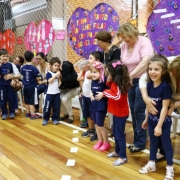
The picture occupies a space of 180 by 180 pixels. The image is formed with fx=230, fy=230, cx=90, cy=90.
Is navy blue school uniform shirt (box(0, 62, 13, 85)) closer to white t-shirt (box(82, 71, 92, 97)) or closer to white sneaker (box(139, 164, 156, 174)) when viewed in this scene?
white t-shirt (box(82, 71, 92, 97))

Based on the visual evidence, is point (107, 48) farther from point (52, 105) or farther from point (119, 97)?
point (52, 105)

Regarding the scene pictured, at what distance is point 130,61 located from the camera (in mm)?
2154

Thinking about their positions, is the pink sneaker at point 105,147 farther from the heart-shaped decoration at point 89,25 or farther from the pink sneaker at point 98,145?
the heart-shaped decoration at point 89,25

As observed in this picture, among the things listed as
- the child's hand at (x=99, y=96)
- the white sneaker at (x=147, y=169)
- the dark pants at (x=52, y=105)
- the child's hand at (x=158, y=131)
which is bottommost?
the white sneaker at (x=147, y=169)

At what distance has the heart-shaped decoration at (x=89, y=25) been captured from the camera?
2.89 meters

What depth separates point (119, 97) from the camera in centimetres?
193

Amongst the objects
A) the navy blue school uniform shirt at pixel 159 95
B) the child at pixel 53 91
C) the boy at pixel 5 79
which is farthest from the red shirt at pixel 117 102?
the boy at pixel 5 79

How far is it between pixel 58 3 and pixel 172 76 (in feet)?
12.9

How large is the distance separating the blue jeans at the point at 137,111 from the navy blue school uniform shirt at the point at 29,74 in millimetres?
1719

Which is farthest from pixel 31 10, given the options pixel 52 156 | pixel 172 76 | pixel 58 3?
pixel 172 76

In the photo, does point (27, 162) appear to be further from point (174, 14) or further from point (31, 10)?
point (31, 10)

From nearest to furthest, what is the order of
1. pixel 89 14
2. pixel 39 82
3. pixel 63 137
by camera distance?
1. pixel 63 137
2. pixel 89 14
3. pixel 39 82

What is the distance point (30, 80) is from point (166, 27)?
2.10 metres

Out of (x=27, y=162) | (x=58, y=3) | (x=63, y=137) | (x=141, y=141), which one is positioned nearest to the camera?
(x=27, y=162)
